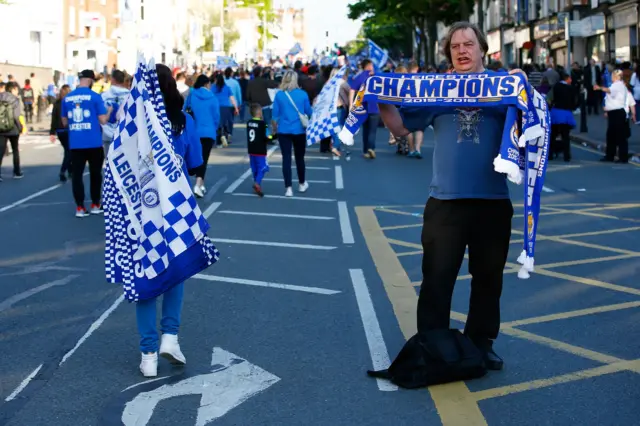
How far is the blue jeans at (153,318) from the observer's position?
6.11 meters

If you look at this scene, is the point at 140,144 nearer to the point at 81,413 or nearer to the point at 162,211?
the point at 162,211

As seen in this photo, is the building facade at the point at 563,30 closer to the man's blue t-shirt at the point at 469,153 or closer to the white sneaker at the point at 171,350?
the man's blue t-shirt at the point at 469,153

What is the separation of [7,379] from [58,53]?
54.9 m

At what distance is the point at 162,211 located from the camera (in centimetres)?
593

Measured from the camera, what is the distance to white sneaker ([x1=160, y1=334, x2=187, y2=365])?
6.17m

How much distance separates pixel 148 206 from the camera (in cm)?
596

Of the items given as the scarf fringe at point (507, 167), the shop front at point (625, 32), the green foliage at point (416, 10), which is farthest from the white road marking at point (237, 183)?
the green foliage at point (416, 10)

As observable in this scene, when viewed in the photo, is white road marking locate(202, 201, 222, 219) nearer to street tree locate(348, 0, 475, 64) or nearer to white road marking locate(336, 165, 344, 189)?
white road marking locate(336, 165, 344, 189)

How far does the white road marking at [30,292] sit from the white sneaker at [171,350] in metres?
2.42

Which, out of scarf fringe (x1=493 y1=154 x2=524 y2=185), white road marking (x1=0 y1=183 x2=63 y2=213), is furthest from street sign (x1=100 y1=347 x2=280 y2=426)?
white road marking (x1=0 y1=183 x2=63 y2=213)

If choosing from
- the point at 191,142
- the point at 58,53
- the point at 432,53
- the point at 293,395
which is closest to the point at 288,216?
the point at 191,142

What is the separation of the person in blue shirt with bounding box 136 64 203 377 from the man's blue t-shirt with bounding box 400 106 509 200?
1573 mm

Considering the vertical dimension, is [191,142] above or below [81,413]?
above

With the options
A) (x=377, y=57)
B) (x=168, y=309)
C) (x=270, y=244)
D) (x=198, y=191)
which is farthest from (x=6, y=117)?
(x=168, y=309)
